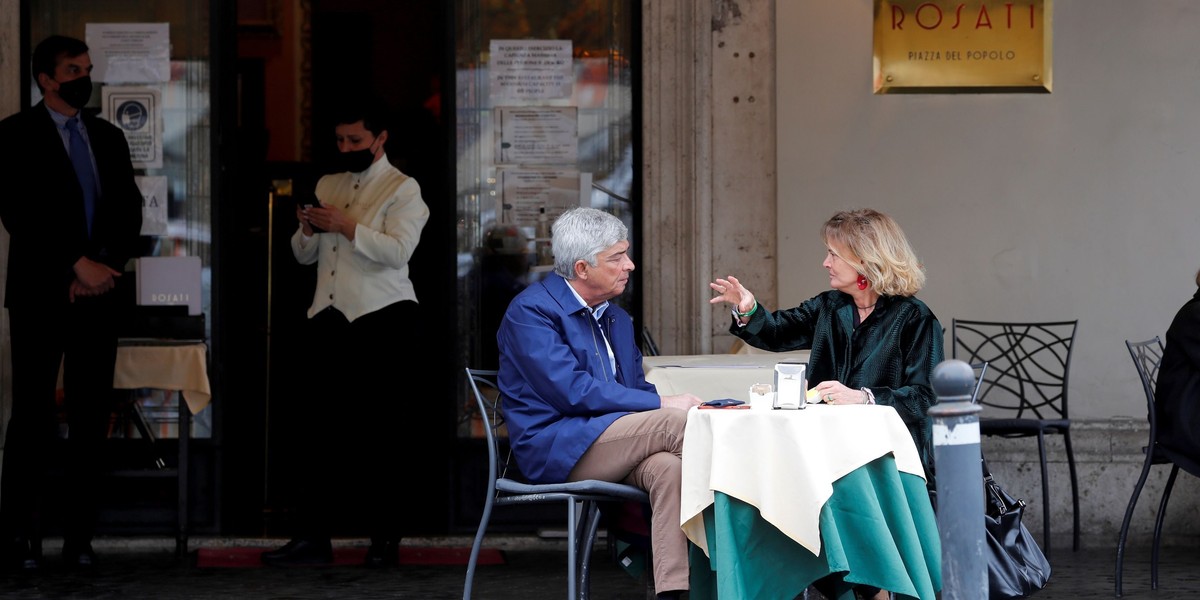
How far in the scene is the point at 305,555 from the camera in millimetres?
6473

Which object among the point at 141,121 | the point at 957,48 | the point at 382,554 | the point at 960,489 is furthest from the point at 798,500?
the point at 141,121

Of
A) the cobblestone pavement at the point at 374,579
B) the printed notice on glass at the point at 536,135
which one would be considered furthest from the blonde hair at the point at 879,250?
the printed notice on glass at the point at 536,135

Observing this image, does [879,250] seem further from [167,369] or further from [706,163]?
[167,369]

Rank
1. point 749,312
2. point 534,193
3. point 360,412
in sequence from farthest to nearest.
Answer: point 534,193 < point 360,412 < point 749,312

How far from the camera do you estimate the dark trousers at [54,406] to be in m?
6.32

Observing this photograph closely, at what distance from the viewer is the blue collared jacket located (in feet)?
15.0

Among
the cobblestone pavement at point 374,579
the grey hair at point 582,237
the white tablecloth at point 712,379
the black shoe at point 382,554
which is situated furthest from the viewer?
the black shoe at point 382,554

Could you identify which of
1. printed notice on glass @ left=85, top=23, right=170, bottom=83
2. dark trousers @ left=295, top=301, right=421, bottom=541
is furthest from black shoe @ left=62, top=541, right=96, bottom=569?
printed notice on glass @ left=85, top=23, right=170, bottom=83

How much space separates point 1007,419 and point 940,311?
1.92ft

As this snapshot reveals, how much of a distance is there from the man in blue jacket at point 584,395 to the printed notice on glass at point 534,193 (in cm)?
222

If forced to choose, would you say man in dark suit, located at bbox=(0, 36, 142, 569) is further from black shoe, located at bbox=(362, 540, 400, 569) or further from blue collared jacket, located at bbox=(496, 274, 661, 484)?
blue collared jacket, located at bbox=(496, 274, 661, 484)

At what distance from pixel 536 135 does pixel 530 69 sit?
0.32 meters

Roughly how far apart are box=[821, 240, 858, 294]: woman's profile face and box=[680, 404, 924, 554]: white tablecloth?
831mm

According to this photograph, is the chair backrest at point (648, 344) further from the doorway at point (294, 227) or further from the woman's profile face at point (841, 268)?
the woman's profile face at point (841, 268)
